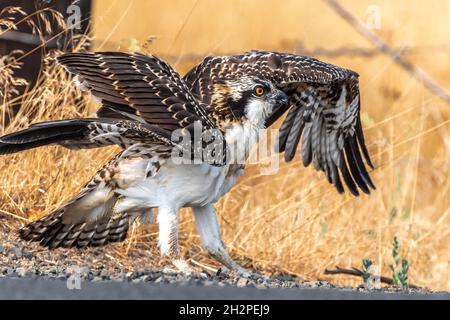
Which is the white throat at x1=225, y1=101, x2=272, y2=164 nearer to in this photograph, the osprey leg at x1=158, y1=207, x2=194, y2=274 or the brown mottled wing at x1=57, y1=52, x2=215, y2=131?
the brown mottled wing at x1=57, y1=52, x2=215, y2=131

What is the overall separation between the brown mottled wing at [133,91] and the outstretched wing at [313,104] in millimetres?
559

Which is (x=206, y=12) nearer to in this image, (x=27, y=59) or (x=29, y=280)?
(x=27, y=59)

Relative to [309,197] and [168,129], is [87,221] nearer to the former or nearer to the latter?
[168,129]

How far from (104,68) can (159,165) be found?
622 mm

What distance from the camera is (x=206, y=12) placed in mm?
13328

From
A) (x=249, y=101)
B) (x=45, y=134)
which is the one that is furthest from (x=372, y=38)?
(x=45, y=134)

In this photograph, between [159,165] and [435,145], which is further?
[435,145]

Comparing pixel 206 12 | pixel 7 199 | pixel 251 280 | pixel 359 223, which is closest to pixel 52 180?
pixel 7 199

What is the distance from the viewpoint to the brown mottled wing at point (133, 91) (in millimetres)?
6664

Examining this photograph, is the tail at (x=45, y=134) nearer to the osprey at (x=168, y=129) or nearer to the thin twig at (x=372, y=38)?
the osprey at (x=168, y=129)

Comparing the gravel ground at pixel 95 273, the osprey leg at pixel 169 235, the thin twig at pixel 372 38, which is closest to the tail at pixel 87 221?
the gravel ground at pixel 95 273
